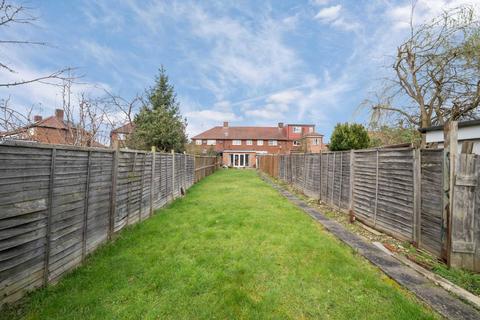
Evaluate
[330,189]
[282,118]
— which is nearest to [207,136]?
[282,118]

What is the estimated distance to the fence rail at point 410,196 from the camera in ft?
11.4

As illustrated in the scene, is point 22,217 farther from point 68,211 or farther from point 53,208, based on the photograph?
point 68,211

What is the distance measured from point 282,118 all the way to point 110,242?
145ft

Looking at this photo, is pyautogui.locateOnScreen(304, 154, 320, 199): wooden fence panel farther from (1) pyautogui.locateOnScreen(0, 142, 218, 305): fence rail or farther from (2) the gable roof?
(2) the gable roof

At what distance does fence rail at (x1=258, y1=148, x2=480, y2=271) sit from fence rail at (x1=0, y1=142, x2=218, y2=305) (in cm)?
541

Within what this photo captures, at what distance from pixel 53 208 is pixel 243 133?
42376 mm

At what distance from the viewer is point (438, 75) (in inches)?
500

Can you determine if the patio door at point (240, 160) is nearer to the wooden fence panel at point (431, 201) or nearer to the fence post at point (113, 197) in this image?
the fence post at point (113, 197)

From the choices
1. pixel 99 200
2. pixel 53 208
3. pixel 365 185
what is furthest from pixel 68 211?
pixel 365 185

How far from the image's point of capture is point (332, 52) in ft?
42.5

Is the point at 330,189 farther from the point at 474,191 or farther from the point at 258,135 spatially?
the point at 258,135

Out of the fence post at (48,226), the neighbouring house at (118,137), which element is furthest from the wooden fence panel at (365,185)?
the fence post at (48,226)

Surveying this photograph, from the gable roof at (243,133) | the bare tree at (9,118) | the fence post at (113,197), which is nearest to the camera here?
the bare tree at (9,118)

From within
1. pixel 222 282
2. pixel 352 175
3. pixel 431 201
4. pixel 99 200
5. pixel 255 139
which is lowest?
pixel 222 282
